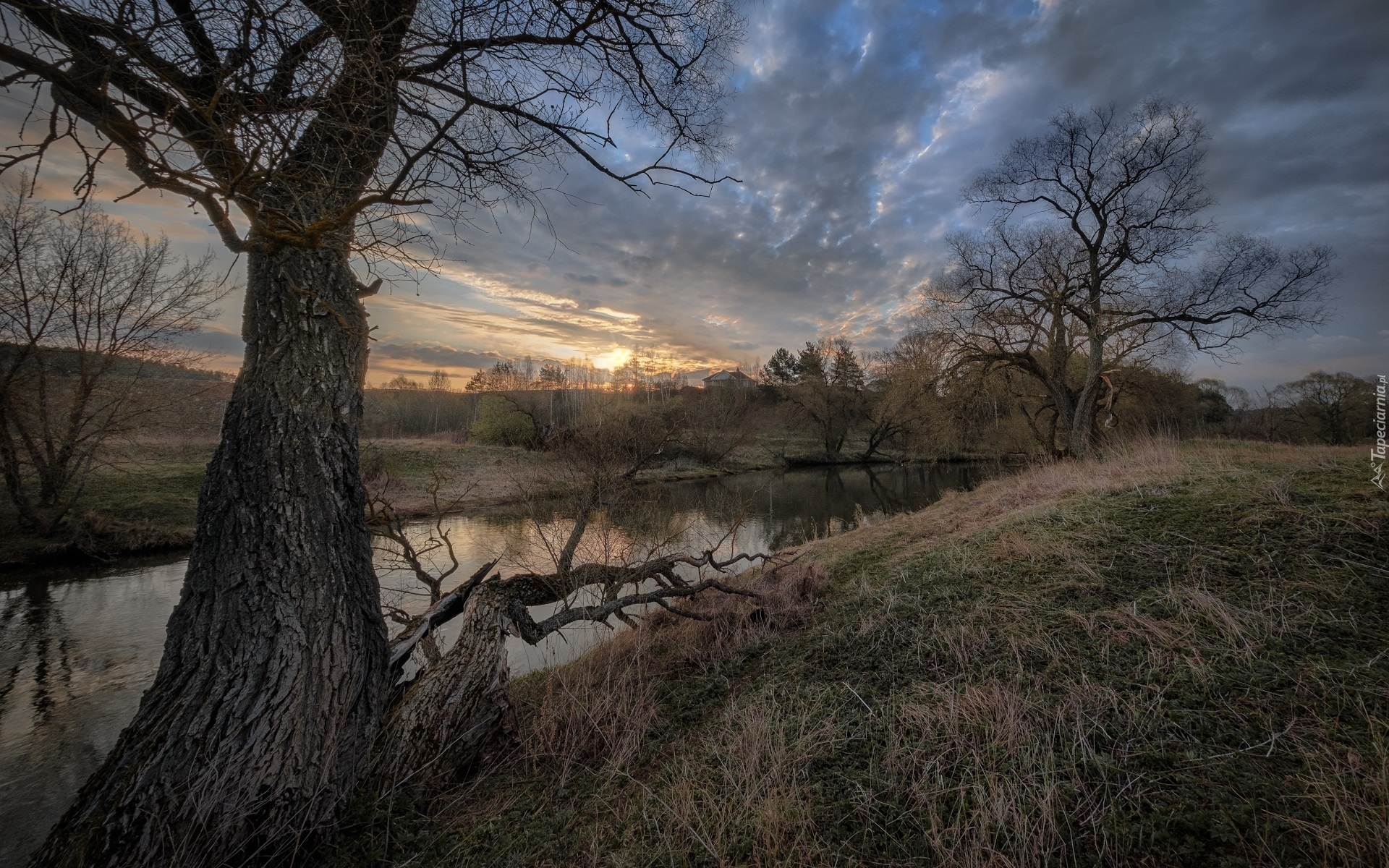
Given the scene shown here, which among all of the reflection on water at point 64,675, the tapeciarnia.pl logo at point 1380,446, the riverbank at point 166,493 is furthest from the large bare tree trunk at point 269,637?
the tapeciarnia.pl logo at point 1380,446

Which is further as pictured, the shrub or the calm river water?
the shrub

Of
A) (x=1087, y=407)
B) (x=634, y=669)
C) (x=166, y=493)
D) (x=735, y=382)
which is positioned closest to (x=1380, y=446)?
(x=634, y=669)

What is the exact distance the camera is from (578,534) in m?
7.33

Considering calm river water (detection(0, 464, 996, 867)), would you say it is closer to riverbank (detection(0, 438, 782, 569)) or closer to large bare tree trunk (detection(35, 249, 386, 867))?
riverbank (detection(0, 438, 782, 569))

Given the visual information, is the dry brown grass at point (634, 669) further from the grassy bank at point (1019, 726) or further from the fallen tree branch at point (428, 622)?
the fallen tree branch at point (428, 622)

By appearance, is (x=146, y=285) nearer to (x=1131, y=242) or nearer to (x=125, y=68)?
(x=125, y=68)

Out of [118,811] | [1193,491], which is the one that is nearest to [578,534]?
[118,811]

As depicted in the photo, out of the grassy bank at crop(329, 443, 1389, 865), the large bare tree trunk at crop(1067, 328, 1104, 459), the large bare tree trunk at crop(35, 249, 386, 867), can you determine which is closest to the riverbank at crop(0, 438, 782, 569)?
the large bare tree trunk at crop(35, 249, 386, 867)

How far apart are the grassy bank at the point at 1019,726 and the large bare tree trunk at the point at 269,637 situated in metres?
0.55

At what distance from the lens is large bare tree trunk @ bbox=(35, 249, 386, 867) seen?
2.24 metres

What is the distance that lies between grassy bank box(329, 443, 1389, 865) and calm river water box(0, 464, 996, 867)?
246 centimetres

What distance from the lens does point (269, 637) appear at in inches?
100

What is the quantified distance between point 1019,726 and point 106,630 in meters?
11.7

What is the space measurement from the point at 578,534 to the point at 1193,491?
7244 mm
